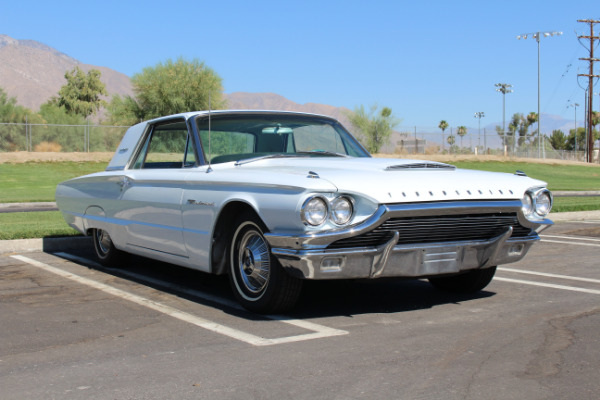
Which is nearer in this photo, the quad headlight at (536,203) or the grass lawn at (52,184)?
the quad headlight at (536,203)

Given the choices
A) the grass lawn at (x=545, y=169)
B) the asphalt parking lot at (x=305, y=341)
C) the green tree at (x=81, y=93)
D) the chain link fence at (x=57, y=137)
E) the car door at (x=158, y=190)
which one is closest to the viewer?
the asphalt parking lot at (x=305, y=341)

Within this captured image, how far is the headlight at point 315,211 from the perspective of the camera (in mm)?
4699

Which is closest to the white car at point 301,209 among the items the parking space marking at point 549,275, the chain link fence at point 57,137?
the parking space marking at point 549,275

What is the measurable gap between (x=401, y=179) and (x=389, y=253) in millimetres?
545

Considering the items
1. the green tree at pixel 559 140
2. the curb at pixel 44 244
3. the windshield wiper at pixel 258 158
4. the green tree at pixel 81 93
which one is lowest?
the curb at pixel 44 244

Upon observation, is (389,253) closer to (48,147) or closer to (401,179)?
(401,179)

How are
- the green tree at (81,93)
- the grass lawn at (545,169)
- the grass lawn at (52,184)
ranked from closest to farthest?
1. the grass lawn at (52,184)
2. the grass lawn at (545,169)
3. the green tree at (81,93)

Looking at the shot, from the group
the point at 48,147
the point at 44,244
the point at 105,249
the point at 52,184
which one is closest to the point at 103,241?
the point at 105,249

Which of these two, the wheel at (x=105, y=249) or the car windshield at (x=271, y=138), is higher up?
the car windshield at (x=271, y=138)

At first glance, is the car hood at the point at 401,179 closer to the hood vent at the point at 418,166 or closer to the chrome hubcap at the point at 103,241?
the hood vent at the point at 418,166

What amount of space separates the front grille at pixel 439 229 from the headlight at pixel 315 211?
7.6 inches

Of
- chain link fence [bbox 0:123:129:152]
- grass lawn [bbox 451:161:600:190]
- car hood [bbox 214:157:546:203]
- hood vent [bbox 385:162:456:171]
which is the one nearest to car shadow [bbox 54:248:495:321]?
car hood [bbox 214:157:546:203]

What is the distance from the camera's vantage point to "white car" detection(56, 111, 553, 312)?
476 centimetres

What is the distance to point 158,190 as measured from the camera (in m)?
6.36
